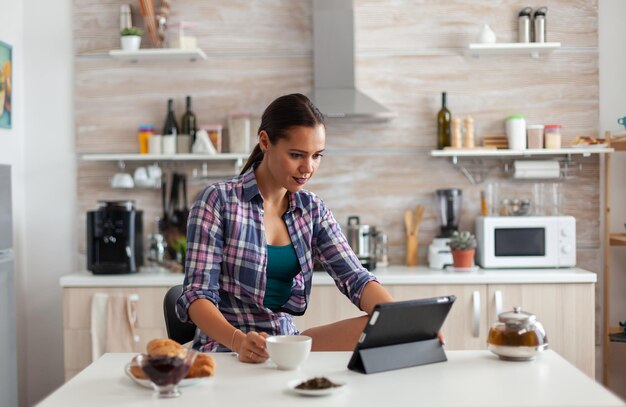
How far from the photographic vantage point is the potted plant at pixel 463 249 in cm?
398

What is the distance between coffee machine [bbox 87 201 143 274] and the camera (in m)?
4.02

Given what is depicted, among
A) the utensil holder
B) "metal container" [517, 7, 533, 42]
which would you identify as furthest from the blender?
"metal container" [517, 7, 533, 42]

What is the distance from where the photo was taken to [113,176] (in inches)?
175

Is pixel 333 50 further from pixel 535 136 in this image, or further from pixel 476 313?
pixel 476 313

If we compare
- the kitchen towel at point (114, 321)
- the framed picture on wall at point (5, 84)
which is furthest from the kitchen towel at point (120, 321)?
the framed picture on wall at point (5, 84)

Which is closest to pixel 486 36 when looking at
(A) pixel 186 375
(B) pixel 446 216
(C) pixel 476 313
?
(B) pixel 446 216

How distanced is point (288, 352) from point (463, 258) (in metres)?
2.33

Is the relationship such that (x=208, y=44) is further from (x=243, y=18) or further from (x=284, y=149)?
(x=284, y=149)

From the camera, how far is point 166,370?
159 cm

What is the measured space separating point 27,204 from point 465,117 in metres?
2.47

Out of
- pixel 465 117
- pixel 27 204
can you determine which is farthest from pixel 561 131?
pixel 27 204

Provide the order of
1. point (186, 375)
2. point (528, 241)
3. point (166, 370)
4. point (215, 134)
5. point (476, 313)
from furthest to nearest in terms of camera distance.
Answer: point (215, 134)
point (528, 241)
point (476, 313)
point (186, 375)
point (166, 370)

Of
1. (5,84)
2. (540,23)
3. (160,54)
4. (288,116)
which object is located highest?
(540,23)

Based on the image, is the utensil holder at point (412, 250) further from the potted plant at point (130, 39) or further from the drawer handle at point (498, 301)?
the potted plant at point (130, 39)
